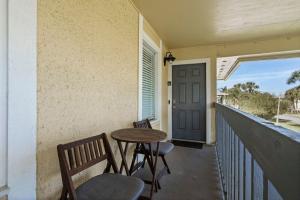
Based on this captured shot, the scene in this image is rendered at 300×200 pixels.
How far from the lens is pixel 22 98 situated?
97 centimetres

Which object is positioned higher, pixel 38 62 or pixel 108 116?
pixel 38 62

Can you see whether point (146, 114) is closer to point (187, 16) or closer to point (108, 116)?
point (108, 116)

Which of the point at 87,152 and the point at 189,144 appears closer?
the point at 87,152

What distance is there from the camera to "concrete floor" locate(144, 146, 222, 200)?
189 cm

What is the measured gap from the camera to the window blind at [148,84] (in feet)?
10.1

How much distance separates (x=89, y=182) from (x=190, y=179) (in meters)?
1.54

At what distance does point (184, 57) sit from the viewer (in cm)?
431

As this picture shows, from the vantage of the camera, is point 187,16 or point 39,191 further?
point 187,16

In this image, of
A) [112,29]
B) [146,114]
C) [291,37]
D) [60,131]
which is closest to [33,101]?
[60,131]

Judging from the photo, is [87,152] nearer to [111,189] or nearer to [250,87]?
[111,189]

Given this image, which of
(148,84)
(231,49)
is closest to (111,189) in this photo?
(148,84)

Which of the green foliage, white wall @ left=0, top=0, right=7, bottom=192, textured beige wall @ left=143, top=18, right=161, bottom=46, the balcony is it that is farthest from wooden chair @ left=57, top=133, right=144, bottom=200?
the green foliage

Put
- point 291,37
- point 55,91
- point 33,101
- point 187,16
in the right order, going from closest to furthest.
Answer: point 33,101, point 55,91, point 187,16, point 291,37

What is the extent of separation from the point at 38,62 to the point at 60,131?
0.52 m
